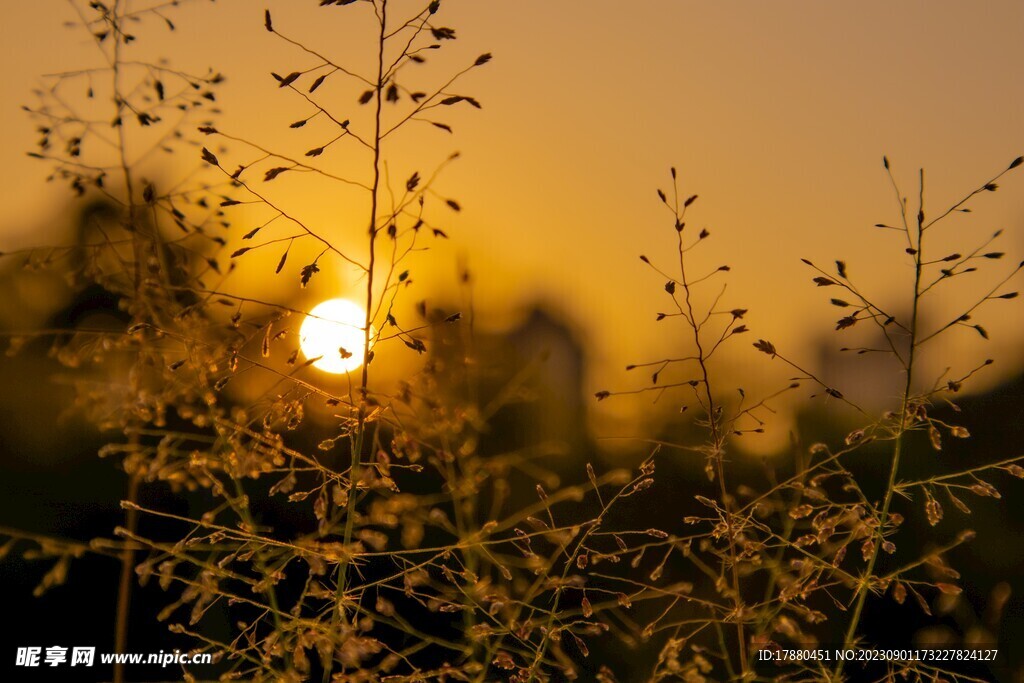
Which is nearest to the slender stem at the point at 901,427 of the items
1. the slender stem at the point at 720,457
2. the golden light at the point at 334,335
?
the slender stem at the point at 720,457

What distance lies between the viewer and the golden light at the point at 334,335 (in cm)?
143

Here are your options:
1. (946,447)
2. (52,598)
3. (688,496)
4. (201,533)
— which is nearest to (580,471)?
(688,496)

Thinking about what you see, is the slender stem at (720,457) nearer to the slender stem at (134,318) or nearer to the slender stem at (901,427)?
the slender stem at (901,427)

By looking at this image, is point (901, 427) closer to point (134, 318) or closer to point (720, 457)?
Result: point (720, 457)

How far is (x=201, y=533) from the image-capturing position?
1757 millimetres

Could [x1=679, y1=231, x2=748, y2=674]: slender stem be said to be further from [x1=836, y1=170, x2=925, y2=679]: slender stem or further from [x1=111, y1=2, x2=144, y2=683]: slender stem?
[x1=111, y1=2, x2=144, y2=683]: slender stem

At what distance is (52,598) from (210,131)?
17.3 ft

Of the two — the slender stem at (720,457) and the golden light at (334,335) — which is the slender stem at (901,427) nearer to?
the slender stem at (720,457)

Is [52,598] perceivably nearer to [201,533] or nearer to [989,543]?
[201,533]

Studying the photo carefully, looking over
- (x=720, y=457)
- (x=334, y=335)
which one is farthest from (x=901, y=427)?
(x=334, y=335)

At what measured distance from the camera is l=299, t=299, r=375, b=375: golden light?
1434mm

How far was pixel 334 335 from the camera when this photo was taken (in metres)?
1.56

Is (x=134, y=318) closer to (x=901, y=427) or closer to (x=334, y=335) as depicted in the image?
(x=334, y=335)

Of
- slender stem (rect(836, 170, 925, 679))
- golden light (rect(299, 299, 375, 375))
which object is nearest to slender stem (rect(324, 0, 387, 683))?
golden light (rect(299, 299, 375, 375))
